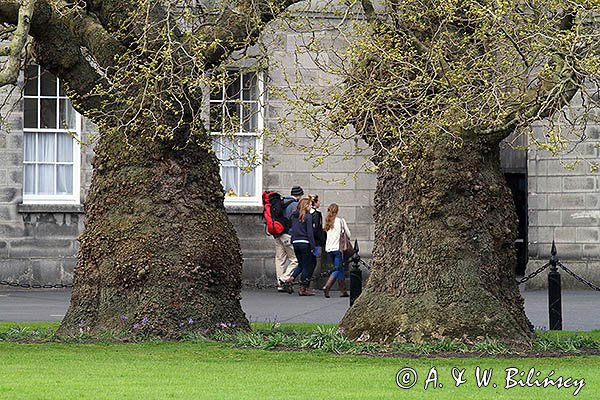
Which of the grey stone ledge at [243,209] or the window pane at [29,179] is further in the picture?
the grey stone ledge at [243,209]

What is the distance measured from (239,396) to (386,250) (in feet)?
16.9

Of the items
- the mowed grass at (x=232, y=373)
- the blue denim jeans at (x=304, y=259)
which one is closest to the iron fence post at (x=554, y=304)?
the mowed grass at (x=232, y=373)

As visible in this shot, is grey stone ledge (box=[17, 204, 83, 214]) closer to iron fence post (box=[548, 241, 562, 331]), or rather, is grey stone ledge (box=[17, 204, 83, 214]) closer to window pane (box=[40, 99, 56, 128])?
window pane (box=[40, 99, 56, 128])

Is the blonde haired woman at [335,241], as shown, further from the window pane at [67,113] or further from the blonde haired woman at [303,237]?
the window pane at [67,113]

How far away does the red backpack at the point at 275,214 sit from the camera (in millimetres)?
25375

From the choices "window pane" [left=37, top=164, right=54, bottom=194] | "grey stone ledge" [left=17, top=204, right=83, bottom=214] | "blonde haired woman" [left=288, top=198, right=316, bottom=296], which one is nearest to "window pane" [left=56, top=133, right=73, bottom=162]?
"window pane" [left=37, top=164, right=54, bottom=194]

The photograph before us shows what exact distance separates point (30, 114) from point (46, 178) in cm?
122

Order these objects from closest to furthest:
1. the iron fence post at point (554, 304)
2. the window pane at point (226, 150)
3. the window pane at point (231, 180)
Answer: the window pane at point (226, 150)
the iron fence post at point (554, 304)
the window pane at point (231, 180)

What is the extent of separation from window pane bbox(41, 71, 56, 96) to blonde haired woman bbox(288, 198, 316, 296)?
517cm

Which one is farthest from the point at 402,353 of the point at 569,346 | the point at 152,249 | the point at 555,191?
the point at 555,191

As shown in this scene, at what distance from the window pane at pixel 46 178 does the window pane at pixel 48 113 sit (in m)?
0.76

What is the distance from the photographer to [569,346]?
49.8 feet

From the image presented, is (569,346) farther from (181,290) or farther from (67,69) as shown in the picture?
(67,69)

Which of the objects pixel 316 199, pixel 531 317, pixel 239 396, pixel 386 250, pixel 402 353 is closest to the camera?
pixel 239 396
